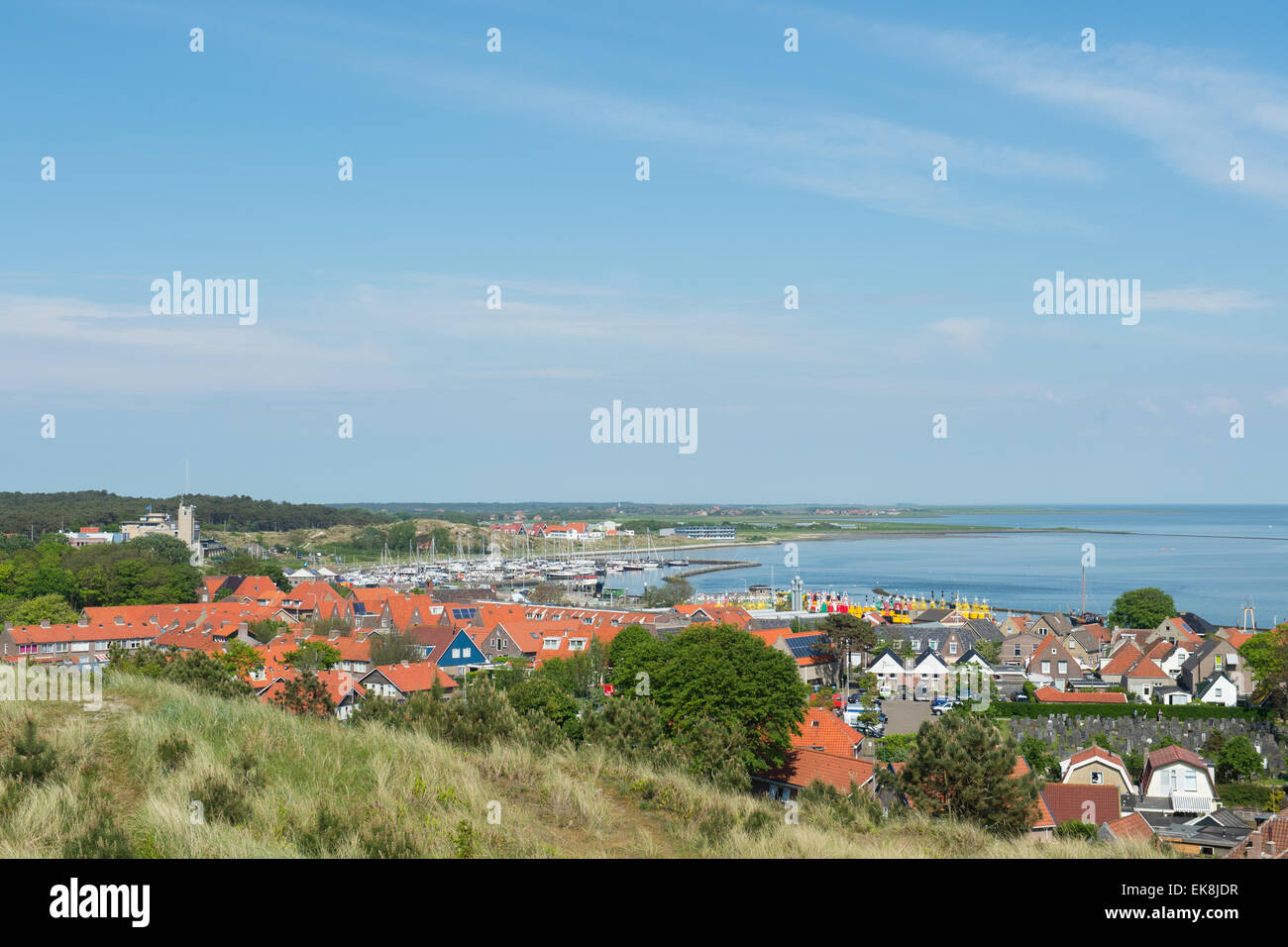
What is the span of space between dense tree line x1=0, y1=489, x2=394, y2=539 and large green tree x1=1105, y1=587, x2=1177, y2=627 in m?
103

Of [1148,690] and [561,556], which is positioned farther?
[561,556]

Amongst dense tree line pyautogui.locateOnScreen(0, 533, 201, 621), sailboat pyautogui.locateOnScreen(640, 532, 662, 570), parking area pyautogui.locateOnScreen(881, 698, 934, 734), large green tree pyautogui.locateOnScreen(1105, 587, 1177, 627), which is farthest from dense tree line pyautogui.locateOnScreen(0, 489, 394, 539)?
large green tree pyautogui.locateOnScreen(1105, 587, 1177, 627)

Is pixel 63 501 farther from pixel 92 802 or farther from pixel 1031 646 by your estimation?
pixel 92 802

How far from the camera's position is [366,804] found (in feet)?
21.1

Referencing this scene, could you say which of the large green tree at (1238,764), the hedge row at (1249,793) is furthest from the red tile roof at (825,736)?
the large green tree at (1238,764)

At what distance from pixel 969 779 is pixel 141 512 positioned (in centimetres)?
12939

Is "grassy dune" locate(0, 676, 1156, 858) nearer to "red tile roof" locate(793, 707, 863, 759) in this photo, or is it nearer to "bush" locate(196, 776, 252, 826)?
"bush" locate(196, 776, 252, 826)

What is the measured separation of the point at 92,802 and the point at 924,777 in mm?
11162

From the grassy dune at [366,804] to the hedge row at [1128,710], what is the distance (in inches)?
1223

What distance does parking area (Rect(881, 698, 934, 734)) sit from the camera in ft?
114

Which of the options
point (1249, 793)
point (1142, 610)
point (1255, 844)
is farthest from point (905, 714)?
point (1142, 610)

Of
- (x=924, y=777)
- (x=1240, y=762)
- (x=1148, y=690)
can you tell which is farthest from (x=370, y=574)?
(x=924, y=777)
